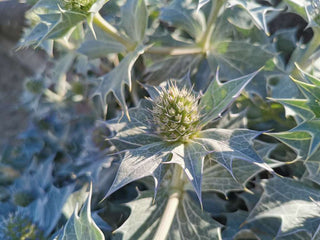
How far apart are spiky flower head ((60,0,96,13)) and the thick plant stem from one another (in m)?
0.48

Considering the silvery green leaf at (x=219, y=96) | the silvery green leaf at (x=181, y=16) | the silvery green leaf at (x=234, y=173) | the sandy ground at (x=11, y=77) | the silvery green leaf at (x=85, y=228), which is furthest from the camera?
the sandy ground at (x=11, y=77)

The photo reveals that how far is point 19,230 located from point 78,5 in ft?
2.25

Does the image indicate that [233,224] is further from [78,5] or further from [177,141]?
[78,5]

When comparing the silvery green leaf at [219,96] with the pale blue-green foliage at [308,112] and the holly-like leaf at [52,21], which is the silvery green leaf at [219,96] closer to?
the pale blue-green foliage at [308,112]

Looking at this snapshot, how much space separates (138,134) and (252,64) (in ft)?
1.53

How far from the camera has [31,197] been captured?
50.5 inches

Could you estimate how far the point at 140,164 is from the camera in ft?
2.67

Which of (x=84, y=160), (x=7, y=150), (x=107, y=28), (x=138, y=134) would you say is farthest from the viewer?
(x=7, y=150)

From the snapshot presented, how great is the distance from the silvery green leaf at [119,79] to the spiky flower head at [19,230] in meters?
0.44

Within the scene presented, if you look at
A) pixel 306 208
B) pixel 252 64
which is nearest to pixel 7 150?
pixel 252 64

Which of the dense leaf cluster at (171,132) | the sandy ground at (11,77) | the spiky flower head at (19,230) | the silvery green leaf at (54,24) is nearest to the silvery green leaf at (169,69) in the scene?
the dense leaf cluster at (171,132)

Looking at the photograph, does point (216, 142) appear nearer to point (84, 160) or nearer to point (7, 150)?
point (84, 160)

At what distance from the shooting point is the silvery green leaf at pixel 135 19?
1074 millimetres

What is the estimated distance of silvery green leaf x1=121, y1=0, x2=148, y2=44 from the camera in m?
1.07
